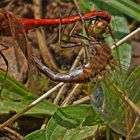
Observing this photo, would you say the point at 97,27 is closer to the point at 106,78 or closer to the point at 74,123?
the point at 106,78

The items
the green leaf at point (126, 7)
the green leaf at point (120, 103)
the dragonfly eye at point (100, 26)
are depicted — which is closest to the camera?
the green leaf at point (120, 103)

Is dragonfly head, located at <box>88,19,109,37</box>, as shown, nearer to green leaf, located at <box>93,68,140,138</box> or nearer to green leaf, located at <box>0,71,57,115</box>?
green leaf, located at <box>93,68,140,138</box>

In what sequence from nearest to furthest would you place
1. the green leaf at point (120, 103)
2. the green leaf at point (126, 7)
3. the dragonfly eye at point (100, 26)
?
the green leaf at point (120, 103) < the dragonfly eye at point (100, 26) < the green leaf at point (126, 7)

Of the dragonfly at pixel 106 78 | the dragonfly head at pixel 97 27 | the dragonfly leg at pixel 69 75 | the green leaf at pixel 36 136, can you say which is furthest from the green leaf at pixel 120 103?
the green leaf at pixel 36 136

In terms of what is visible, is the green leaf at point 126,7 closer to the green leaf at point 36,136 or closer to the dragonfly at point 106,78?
the dragonfly at point 106,78

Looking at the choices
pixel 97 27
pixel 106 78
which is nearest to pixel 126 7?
pixel 97 27

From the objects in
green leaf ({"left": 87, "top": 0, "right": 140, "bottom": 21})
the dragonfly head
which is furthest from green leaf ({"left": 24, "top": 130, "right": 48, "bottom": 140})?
green leaf ({"left": 87, "top": 0, "right": 140, "bottom": 21})

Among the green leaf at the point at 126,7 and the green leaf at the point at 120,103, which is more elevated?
the green leaf at the point at 126,7

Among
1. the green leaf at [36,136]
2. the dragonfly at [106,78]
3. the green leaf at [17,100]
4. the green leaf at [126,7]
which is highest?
the green leaf at [126,7]
